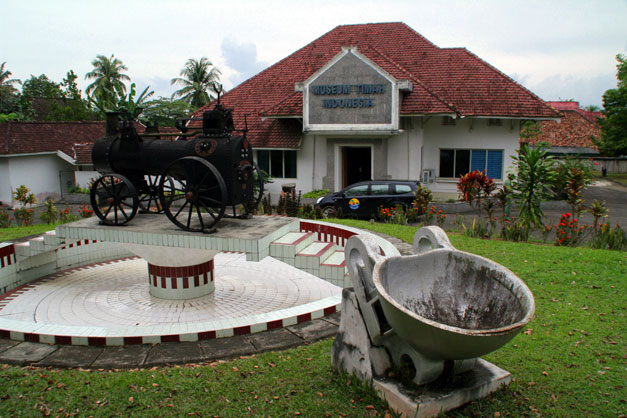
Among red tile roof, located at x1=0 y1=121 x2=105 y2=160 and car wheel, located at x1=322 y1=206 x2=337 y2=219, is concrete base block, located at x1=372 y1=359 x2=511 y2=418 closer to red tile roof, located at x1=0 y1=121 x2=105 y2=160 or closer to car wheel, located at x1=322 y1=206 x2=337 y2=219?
car wheel, located at x1=322 y1=206 x2=337 y2=219

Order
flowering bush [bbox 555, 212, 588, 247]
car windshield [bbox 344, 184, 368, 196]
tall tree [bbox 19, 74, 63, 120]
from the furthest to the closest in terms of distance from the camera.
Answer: tall tree [bbox 19, 74, 63, 120], car windshield [bbox 344, 184, 368, 196], flowering bush [bbox 555, 212, 588, 247]

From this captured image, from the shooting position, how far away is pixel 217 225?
7.89m

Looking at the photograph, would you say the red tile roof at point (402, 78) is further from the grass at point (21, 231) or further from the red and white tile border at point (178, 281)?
the red and white tile border at point (178, 281)

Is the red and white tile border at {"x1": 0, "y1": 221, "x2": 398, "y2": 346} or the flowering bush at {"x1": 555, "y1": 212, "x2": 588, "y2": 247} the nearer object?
the red and white tile border at {"x1": 0, "y1": 221, "x2": 398, "y2": 346}

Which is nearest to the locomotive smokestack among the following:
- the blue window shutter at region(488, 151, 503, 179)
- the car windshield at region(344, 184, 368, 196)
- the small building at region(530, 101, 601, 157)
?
the car windshield at region(344, 184, 368, 196)

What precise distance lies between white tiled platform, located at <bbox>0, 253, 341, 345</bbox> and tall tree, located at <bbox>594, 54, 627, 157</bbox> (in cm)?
3569

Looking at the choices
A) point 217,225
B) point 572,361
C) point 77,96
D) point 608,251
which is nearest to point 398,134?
point 608,251

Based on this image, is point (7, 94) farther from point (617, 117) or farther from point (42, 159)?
point (617, 117)

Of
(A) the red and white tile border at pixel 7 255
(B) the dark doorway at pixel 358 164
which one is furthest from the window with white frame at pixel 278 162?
(A) the red and white tile border at pixel 7 255

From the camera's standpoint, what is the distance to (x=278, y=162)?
2241 centimetres

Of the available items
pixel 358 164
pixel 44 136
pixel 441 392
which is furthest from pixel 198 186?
pixel 44 136

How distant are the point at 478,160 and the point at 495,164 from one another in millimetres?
701

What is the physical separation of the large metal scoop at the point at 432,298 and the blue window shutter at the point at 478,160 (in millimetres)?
16824

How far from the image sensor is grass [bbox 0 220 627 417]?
4543mm
